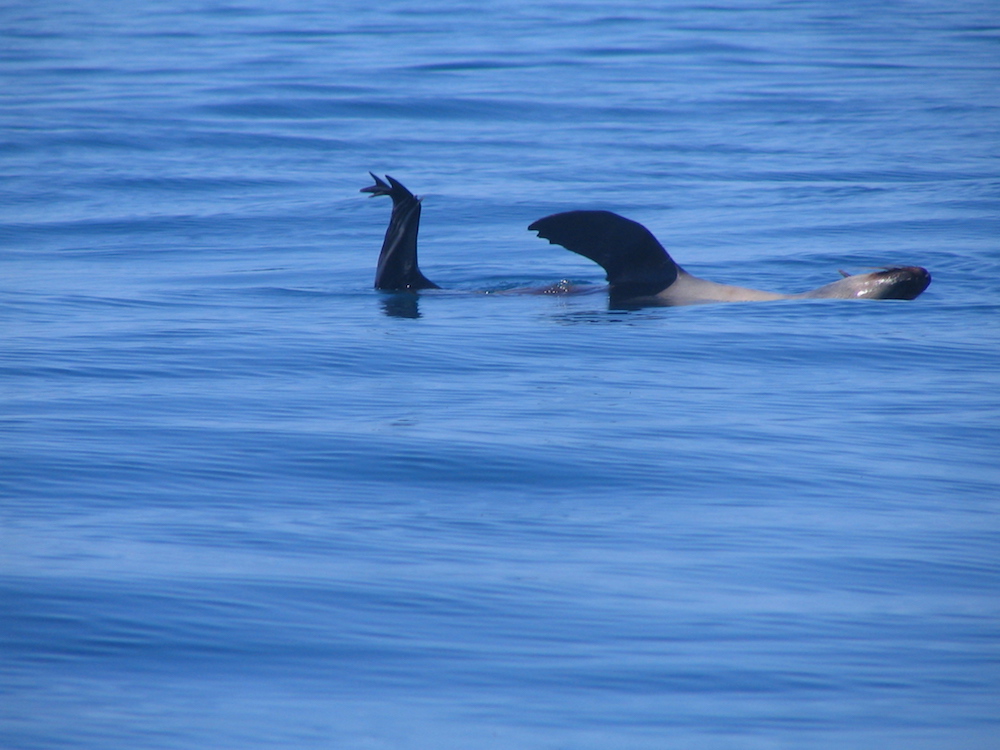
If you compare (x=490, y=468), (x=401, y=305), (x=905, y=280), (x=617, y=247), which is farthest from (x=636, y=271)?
(x=490, y=468)

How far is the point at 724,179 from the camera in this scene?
50.2 feet

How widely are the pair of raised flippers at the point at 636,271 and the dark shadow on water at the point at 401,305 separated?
0.39ft

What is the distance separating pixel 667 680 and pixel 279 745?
1023 mm

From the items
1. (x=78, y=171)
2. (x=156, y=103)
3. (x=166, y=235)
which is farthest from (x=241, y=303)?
(x=156, y=103)

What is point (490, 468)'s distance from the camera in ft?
17.7

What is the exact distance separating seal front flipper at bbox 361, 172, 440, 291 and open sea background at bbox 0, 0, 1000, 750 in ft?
1.10

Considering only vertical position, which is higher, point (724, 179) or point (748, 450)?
point (724, 179)

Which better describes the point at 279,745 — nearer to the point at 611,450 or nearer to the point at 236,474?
the point at 236,474

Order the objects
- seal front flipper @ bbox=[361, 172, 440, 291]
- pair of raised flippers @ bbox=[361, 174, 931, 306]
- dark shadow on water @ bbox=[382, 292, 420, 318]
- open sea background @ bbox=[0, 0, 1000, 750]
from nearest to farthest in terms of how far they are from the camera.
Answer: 1. open sea background @ bbox=[0, 0, 1000, 750]
2. dark shadow on water @ bbox=[382, 292, 420, 318]
3. pair of raised flippers @ bbox=[361, 174, 931, 306]
4. seal front flipper @ bbox=[361, 172, 440, 291]

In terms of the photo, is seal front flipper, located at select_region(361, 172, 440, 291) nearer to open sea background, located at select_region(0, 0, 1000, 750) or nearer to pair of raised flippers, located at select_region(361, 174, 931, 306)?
pair of raised flippers, located at select_region(361, 174, 931, 306)

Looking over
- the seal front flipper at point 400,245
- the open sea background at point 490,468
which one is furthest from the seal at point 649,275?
the seal front flipper at point 400,245

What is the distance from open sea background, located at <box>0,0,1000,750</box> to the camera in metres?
3.53

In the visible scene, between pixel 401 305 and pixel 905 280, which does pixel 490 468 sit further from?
pixel 905 280

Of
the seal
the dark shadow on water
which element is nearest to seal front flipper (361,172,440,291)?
the dark shadow on water
